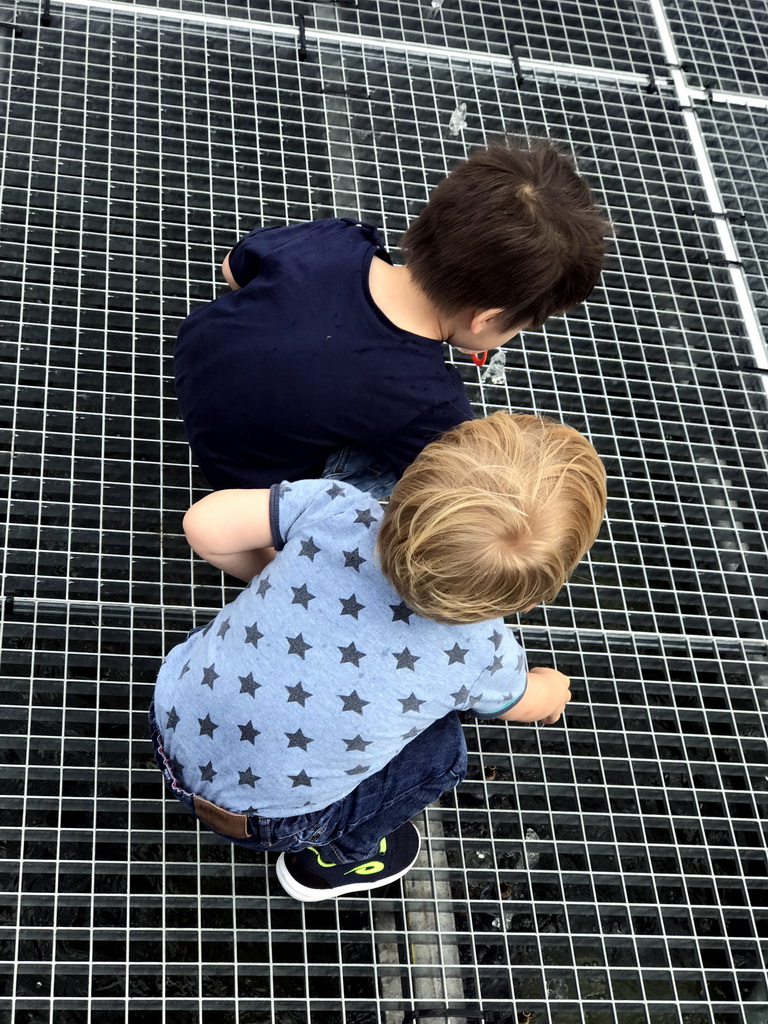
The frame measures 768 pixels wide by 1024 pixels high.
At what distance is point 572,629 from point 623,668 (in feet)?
0.29

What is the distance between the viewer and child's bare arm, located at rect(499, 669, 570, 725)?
0.99m

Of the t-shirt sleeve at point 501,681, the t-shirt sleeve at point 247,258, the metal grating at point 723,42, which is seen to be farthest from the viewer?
the metal grating at point 723,42

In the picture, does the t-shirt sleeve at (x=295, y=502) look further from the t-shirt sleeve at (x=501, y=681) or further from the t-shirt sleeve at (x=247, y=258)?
the t-shirt sleeve at (x=247, y=258)

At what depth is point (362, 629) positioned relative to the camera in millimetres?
825

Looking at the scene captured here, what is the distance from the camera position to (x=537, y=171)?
0.96 meters

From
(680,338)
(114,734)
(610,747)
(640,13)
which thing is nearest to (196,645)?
(114,734)

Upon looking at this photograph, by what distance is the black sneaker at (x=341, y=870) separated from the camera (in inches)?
41.3

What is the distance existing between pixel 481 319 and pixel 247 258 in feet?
1.00

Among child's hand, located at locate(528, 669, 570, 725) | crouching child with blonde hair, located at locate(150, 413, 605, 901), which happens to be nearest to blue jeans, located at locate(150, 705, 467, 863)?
crouching child with blonde hair, located at locate(150, 413, 605, 901)

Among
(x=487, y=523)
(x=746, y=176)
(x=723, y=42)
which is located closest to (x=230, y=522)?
(x=487, y=523)

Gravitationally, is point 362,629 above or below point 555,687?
above

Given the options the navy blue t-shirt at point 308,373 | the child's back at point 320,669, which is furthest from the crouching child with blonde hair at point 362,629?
the navy blue t-shirt at point 308,373

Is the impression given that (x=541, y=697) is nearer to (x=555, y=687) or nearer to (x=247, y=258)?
(x=555, y=687)

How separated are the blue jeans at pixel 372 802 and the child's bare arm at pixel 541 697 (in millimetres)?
71
